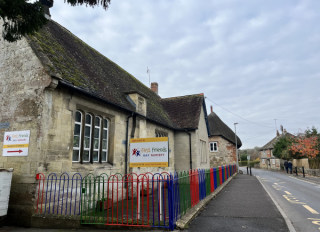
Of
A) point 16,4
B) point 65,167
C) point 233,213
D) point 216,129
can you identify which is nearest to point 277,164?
point 216,129

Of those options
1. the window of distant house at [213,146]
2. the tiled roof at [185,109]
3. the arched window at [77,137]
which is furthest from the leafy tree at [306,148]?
the arched window at [77,137]

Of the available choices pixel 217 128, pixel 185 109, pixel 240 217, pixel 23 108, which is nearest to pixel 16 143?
pixel 23 108

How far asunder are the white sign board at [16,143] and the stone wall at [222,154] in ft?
80.7

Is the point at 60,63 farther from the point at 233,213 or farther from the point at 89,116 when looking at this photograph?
the point at 233,213

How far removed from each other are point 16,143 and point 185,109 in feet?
47.2

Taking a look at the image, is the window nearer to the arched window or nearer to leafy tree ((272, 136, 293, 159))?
the arched window

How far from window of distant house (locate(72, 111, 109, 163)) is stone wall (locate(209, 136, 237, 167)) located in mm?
21597

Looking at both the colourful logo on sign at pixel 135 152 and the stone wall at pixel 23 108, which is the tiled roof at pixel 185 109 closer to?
the colourful logo on sign at pixel 135 152

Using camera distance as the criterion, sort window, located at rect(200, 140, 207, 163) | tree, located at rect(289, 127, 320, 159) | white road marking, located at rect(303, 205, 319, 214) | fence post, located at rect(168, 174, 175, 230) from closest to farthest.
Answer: fence post, located at rect(168, 174, 175, 230)
white road marking, located at rect(303, 205, 319, 214)
window, located at rect(200, 140, 207, 163)
tree, located at rect(289, 127, 320, 159)

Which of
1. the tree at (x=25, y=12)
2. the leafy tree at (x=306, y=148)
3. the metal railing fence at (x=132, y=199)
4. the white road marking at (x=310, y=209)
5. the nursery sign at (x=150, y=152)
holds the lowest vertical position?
the white road marking at (x=310, y=209)

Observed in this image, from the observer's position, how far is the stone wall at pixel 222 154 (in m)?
28.3

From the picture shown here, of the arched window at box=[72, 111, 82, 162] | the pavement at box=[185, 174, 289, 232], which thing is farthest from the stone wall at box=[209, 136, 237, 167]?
the arched window at box=[72, 111, 82, 162]

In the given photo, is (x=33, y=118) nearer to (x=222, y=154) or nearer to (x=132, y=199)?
(x=132, y=199)

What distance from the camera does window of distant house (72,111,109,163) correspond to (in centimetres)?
774
